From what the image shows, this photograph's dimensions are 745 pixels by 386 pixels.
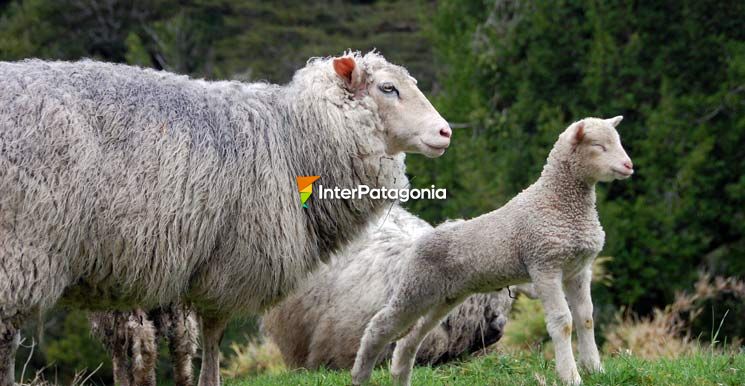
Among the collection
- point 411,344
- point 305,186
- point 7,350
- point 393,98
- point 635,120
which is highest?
point 635,120

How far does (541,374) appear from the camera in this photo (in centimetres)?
593

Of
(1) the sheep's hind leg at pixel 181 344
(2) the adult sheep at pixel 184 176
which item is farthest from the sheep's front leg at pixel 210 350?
(1) the sheep's hind leg at pixel 181 344

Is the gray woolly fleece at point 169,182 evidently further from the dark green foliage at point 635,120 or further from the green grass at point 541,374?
the dark green foliage at point 635,120

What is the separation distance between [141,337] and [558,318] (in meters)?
2.55

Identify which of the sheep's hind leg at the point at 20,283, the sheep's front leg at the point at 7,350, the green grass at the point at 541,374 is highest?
the sheep's hind leg at the point at 20,283

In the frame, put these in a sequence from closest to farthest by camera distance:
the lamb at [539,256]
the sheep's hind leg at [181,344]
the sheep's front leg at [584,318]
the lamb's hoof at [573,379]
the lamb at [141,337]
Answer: the lamb's hoof at [573,379]
the lamb at [539,256]
the sheep's front leg at [584,318]
the lamb at [141,337]
the sheep's hind leg at [181,344]

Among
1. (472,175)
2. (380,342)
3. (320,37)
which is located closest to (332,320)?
(380,342)

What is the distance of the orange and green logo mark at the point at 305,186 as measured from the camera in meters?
5.78

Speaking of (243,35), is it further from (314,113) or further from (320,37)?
(314,113)

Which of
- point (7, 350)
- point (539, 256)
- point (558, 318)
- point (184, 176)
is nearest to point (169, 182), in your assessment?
point (184, 176)

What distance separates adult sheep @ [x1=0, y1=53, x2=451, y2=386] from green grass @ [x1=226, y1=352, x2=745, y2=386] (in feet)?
3.52

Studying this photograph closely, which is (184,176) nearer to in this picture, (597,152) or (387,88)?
(387,88)

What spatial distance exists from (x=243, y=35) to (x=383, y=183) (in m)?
16.2

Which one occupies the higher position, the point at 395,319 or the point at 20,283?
the point at 20,283
